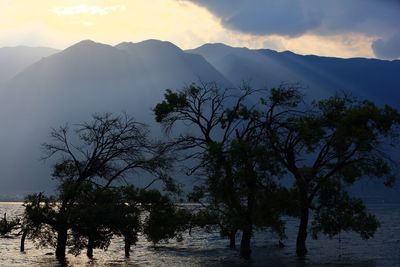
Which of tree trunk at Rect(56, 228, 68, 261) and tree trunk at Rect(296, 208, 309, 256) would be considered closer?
tree trunk at Rect(56, 228, 68, 261)

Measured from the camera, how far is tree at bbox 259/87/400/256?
43969 mm

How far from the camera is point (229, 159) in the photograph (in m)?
41.9

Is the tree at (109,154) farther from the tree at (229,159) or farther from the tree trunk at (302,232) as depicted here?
the tree trunk at (302,232)

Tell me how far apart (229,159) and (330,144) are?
29.3 feet

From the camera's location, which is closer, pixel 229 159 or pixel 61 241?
pixel 229 159

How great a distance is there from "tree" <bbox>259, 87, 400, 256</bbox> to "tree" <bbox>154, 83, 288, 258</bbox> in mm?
2066

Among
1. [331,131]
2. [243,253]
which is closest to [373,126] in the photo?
[331,131]

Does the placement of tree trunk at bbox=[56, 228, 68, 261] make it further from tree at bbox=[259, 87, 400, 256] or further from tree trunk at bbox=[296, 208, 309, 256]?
tree trunk at bbox=[296, 208, 309, 256]

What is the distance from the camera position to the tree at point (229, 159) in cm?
4197

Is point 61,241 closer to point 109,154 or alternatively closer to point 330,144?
point 109,154

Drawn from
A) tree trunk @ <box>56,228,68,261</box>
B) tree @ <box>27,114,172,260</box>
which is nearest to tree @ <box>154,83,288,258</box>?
tree @ <box>27,114,172,260</box>

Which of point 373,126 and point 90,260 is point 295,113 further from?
point 90,260

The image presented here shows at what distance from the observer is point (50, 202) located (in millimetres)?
43062

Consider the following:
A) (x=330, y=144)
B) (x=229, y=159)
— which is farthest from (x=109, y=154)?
(x=330, y=144)
